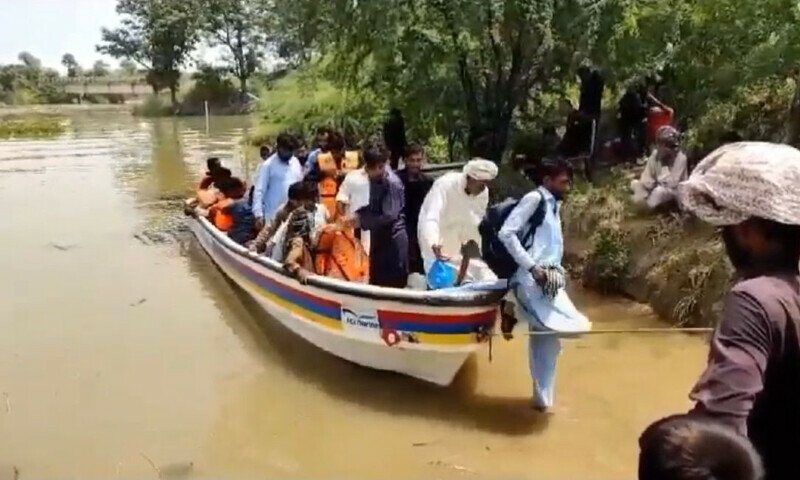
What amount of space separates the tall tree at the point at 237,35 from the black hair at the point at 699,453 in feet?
165

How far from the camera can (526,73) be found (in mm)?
12477

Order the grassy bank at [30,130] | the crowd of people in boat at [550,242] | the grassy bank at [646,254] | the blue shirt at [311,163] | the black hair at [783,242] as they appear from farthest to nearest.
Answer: the grassy bank at [30,130] < the blue shirt at [311,163] < the grassy bank at [646,254] < the black hair at [783,242] < the crowd of people in boat at [550,242]

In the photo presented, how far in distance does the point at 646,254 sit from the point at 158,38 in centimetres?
4727

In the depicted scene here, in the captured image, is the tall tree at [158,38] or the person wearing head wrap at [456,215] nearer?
the person wearing head wrap at [456,215]

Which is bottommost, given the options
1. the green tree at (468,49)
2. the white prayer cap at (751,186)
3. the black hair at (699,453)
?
the black hair at (699,453)

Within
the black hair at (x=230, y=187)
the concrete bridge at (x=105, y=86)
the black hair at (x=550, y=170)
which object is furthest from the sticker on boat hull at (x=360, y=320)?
→ the concrete bridge at (x=105, y=86)

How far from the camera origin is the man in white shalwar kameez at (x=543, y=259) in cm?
544

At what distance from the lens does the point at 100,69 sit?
250 feet

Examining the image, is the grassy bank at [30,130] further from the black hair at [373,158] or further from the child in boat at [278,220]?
the black hair at [373,158]

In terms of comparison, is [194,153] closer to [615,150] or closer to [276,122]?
[276,122]

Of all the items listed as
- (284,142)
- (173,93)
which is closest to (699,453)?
(284,142)

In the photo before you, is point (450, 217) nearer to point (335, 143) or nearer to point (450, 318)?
point (450, 318)

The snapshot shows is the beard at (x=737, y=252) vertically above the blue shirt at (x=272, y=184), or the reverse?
the beard at (x=737, y=252)

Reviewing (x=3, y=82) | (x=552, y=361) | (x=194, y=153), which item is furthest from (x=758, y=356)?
(x=3, y=82)
